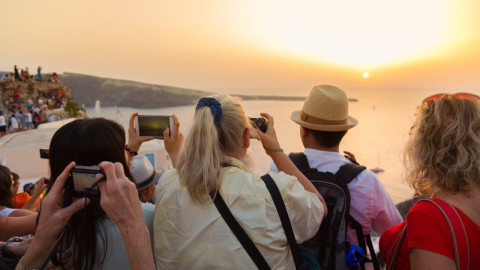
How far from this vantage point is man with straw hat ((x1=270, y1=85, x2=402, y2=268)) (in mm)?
1759

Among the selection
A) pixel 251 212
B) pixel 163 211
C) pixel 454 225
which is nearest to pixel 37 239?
pixel 163 211

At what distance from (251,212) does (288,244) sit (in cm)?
25

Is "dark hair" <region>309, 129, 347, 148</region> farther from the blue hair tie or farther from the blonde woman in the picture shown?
the blue hair tie

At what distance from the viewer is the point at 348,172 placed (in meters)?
1.76

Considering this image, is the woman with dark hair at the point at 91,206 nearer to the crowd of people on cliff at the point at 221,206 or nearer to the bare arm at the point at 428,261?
the crowd of people on cliff at the point at 221,206

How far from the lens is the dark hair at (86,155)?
122 cm

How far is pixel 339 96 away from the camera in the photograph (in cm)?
212

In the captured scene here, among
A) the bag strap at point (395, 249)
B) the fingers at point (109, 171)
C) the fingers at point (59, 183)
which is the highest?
the fingers at point (109, 171)

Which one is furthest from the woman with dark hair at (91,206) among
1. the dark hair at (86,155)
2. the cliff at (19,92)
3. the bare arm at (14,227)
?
the cliff at (19,92)

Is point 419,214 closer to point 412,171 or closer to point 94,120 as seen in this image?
point 412,171

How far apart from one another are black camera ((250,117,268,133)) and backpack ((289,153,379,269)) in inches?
16.7

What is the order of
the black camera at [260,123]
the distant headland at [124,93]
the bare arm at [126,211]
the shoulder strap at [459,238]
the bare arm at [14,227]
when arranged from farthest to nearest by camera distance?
the distant headland at [124,93], the bare arm at [14,227], the black camera at [260,123], the shoulder strap at [459,238], the bare arm at [126,211]

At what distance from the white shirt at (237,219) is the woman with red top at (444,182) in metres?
0.44

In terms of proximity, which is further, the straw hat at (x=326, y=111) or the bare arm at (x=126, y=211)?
the straw hat at (x=326, y=111)
